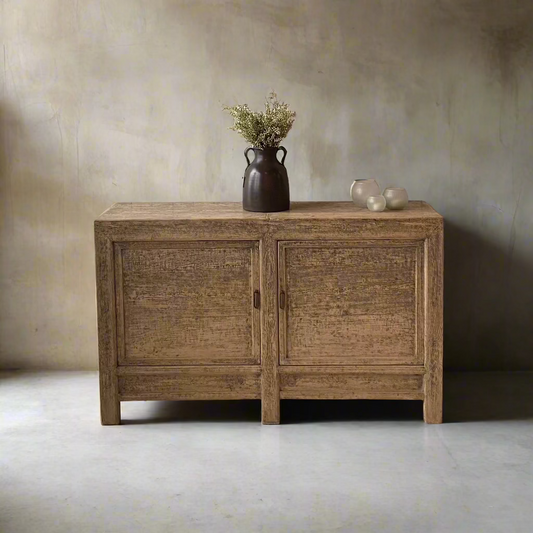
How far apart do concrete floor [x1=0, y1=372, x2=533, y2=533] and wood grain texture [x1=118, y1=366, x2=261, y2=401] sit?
13 cm

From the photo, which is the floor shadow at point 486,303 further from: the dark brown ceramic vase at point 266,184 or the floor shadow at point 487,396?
the dark brown ceramic vase at point 266,184

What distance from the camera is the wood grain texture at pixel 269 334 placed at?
3.54 metres

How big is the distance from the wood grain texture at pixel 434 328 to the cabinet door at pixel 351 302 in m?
0.03

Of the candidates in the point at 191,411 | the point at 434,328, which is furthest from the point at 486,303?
the point at 191,411

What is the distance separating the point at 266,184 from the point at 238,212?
7.1 inches

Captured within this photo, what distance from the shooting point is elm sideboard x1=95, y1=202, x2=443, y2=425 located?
3.53 metres

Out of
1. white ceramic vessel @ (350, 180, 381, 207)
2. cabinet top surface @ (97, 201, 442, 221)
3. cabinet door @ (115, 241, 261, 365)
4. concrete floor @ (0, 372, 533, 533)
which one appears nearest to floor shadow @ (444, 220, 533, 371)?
concrete floor @ (0, 372, 533, 533)

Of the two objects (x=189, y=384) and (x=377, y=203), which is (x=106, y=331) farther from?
(x=377, y=203)

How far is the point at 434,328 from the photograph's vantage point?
11.6ft

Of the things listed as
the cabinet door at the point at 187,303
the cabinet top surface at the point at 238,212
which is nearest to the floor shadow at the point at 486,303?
the cabinet top surface at the point at 238,212

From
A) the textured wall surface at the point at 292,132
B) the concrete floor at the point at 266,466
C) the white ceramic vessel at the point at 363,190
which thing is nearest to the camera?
the concrete floor at the point at 266,466

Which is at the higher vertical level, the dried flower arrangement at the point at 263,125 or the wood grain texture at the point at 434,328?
the dried flower arrangement at the point at 263,125

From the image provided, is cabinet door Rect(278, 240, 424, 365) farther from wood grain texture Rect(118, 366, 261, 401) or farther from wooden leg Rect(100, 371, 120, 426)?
wooden leg Rect(100, 371, 120, 426)

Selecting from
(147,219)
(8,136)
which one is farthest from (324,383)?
(8,136)
